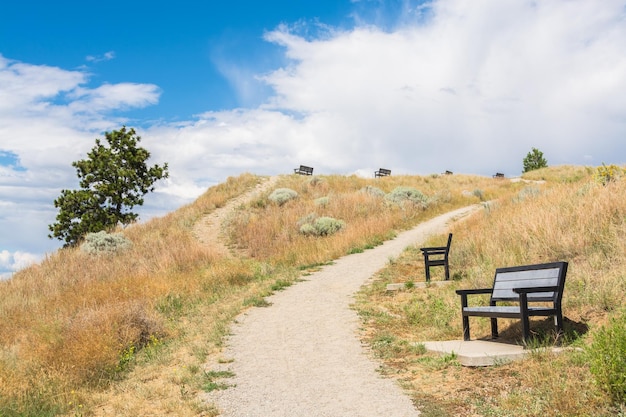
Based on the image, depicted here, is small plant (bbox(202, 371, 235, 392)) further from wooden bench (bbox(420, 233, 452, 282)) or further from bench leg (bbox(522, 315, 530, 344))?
wooden bench (bbox(420, 233, 452, 282))

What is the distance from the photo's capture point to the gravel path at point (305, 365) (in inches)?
238

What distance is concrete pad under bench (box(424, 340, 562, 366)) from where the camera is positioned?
6.85 m

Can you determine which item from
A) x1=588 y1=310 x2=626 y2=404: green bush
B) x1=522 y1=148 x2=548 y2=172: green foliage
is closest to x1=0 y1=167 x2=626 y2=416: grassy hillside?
x1=588 y1=310 x2=626 y2=404: green bush

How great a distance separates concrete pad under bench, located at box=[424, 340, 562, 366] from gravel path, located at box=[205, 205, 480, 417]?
1.09m

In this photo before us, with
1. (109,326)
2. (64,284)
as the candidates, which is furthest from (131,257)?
(109,326)


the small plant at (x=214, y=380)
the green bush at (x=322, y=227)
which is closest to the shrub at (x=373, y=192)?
the green bush at (x=322, y=227)

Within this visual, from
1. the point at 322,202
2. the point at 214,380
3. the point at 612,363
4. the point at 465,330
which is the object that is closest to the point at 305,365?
the point at 214,380

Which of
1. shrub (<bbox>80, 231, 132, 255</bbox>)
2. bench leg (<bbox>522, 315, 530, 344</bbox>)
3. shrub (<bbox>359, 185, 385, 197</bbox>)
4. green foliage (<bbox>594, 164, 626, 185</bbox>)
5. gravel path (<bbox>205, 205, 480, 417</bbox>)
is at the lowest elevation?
gravel path (<bbox>205, 205, 480, 417</bbox>)

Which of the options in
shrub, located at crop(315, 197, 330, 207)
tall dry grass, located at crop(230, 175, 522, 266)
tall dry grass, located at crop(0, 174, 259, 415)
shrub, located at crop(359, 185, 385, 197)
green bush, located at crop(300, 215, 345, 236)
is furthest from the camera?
shrub, located at crop(359, 185, 385, 197)

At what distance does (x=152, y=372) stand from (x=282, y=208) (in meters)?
22.8

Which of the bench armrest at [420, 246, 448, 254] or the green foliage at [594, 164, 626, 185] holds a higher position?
the green foliage at [594, 164, 626, 185]

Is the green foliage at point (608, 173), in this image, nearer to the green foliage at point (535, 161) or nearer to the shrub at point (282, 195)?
the shrub at point (282, 195)

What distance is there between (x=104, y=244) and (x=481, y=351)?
21.0 m

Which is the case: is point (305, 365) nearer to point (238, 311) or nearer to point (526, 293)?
point (526, 293)
